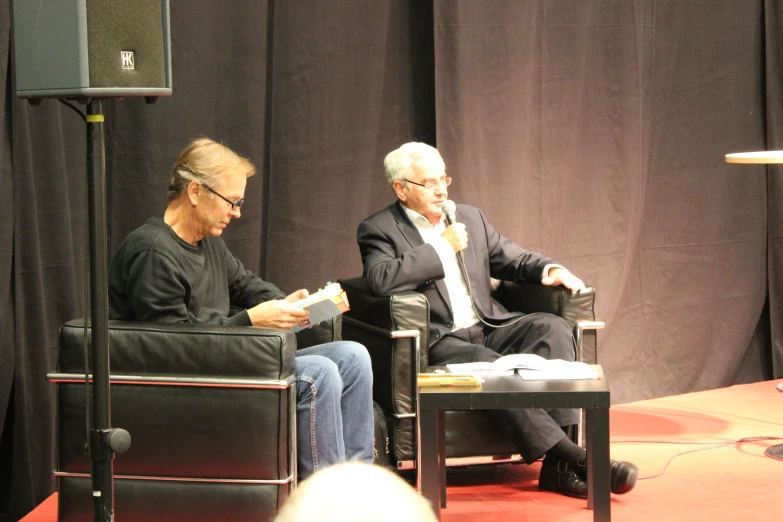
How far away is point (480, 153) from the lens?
14.8ft

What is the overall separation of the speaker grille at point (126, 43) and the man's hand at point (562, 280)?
178cm

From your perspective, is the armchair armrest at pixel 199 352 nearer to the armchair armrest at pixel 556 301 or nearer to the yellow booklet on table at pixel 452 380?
the yellow booklet on table at pixel 452 380

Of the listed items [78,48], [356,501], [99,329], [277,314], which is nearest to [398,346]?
[277,314]

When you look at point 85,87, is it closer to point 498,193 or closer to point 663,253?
point 498,193

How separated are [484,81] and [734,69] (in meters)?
1.40

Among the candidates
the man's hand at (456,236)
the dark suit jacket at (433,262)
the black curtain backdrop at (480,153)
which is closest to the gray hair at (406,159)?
the dark suit jacket at (433,262)

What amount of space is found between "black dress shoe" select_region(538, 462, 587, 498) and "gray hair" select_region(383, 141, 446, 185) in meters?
1.13

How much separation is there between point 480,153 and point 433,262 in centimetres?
99

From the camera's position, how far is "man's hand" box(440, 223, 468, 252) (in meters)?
3.70

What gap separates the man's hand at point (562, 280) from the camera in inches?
148

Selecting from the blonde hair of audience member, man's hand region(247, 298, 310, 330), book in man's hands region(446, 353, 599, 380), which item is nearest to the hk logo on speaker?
man's hand region(247, 298, 310, 330)

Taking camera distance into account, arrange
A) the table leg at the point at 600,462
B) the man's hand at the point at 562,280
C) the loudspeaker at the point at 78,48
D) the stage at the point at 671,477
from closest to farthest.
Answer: the loudspeaker at the point at 78,48, the table leg at the point at 600,462, the stage at the point at 671,477, the man's hand at the point at 562,280

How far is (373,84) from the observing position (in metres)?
4.34

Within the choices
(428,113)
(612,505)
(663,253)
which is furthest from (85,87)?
(663,253)
